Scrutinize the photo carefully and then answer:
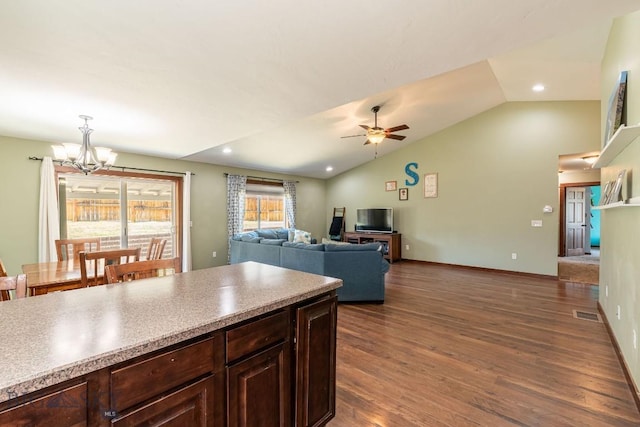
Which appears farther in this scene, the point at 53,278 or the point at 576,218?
the point at 576,218

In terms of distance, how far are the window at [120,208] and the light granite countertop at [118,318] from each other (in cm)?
418

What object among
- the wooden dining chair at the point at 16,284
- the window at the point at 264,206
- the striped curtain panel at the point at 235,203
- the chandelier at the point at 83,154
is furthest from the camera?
the window at the point at 264,206

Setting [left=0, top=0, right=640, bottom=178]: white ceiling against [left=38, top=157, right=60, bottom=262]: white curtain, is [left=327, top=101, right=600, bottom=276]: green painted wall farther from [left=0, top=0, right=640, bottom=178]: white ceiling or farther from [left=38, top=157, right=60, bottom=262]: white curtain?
[left=38, top=157, right=60, bottom=262]: white curtain

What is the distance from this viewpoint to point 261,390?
51.7 inches

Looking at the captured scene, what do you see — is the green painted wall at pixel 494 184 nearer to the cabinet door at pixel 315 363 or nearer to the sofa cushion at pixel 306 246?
the sofa cushion at pixel 306 246

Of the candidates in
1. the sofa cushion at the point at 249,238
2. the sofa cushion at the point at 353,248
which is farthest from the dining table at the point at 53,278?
the sofa cushion at the point at 249,238

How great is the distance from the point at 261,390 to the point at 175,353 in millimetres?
476

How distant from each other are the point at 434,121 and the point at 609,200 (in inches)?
153

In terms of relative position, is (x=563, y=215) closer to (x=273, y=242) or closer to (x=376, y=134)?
(x=376, y=134)

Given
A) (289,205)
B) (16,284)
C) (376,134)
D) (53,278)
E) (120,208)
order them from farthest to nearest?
(289,205) < (120,208) < (376,134) < (53,278) < (16,284)

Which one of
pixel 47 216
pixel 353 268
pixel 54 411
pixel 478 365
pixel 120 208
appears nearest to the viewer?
pixel 54 411

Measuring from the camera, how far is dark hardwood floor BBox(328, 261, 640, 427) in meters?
1.91

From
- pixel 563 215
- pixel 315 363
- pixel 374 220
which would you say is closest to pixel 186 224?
pixel 374 220

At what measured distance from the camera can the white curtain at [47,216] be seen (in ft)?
13.9
